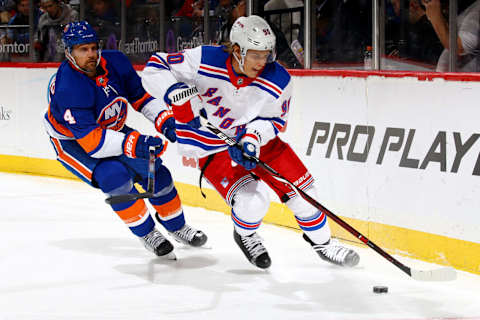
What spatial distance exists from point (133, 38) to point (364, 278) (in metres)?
4.15

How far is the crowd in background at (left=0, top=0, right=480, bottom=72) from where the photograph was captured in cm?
452

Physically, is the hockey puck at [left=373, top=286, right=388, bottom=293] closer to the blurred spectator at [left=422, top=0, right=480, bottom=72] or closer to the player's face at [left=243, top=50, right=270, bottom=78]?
the player's face at [left=243, top=50, right=270, bottom=78]

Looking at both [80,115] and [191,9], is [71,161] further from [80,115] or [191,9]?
[191,9]

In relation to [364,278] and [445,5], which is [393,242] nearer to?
[364,278]

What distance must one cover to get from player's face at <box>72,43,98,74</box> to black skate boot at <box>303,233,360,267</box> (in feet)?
4.27

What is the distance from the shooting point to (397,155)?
3975 mm

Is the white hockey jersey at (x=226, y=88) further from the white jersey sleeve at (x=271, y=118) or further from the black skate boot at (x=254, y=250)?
the black skate boot at (x=254, y=250)

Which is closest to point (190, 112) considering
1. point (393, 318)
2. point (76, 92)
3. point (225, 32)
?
point (76, 92)

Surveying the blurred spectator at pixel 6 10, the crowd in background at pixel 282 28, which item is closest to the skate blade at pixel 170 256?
the crowd in background at pixel 282 28

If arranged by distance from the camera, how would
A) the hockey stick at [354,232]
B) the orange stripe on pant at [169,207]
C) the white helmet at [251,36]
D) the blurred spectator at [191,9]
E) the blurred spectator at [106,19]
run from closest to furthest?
the hockey stick at [354,232] → the white helmet at [251,36] → the orange stripe on pant at [169,207] → the blurred spectator at [191,9] → the blurred spectator at [106,19]

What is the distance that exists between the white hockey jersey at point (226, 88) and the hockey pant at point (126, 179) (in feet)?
1.20

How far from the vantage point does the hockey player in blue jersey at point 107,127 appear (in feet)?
12.2

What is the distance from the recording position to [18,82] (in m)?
6.93

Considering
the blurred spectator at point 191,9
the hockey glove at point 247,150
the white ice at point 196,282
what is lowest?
the white ice at point 196,282
